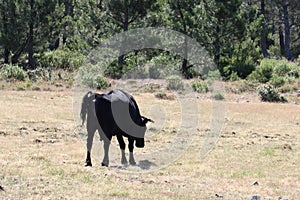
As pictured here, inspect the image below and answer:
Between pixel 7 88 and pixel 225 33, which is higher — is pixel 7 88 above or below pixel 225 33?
below

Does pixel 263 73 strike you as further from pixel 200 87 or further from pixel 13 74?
pixel 13 74

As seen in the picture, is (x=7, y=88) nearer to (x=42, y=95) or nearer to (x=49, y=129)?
(x=42, y=95)

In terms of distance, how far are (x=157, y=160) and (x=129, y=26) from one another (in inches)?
1168

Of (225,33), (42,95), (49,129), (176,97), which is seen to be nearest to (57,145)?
(49,129)

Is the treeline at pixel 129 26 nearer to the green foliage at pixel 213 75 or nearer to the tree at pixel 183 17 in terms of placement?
the tree at pixel 183 17

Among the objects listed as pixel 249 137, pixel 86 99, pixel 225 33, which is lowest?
pixel 249 137

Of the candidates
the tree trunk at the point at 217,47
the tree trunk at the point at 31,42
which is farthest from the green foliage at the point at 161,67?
the tree trunk at the point at 31,42

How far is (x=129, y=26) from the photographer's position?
4400cm

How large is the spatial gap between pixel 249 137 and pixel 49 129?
6.88 metres

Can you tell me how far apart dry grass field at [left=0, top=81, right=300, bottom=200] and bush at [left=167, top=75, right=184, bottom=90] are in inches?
319

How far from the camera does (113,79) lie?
3809 centimetres

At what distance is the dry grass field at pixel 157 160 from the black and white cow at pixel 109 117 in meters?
0.66

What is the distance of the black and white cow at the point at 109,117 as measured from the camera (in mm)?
13972

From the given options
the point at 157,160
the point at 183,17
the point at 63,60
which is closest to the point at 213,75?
the point at 183,17
